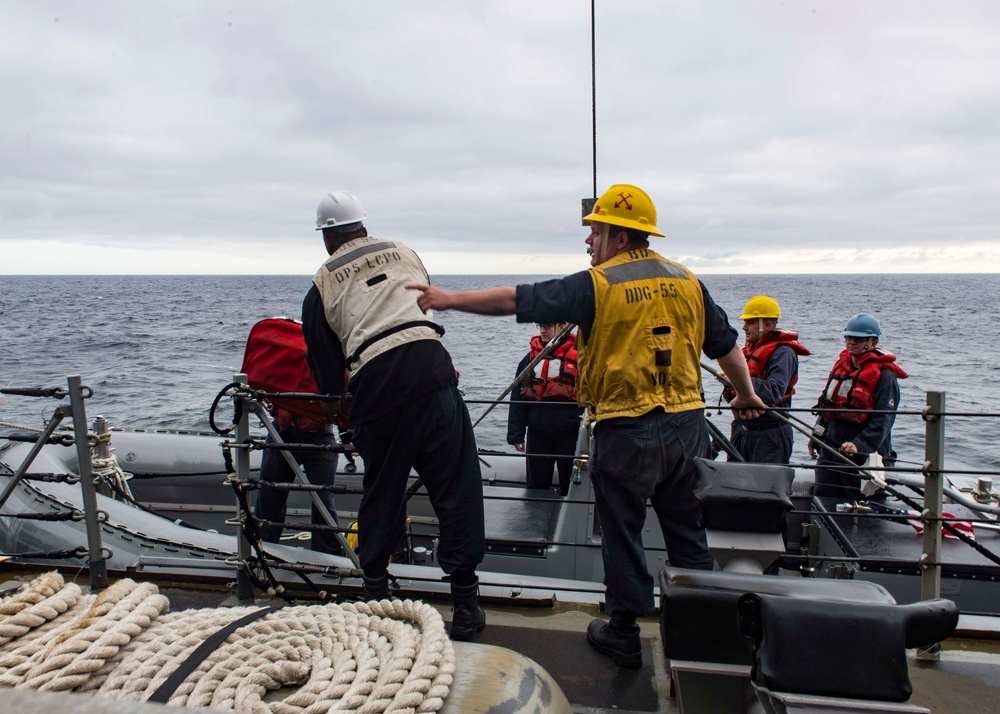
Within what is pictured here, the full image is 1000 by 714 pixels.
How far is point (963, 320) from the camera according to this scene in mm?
49969

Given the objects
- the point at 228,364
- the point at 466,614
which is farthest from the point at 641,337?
the point at 228,364

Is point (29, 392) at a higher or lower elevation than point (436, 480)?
higher

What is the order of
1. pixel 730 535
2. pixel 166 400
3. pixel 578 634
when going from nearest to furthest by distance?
1. pixel 730 535
2. pixel 578 634
3. pixel 166 400

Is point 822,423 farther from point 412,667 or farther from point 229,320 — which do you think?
point 229,320

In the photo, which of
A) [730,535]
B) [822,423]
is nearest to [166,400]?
[822,423]

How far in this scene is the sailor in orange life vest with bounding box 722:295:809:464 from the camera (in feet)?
19.7

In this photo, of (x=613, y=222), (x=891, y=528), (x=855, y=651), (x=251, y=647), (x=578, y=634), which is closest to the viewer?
(x=855, y=651)

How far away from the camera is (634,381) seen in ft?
8.66

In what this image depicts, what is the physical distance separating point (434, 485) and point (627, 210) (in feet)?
4.56

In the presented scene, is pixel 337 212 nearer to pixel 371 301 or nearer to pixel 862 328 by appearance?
pixel 371 301

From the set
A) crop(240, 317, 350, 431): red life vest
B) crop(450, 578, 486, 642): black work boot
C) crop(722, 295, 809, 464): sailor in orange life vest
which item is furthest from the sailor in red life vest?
crop(450, 578, 486, 642): black work boot

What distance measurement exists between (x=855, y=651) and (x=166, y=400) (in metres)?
18.9

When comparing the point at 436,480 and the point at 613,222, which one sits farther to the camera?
the point at 436,480

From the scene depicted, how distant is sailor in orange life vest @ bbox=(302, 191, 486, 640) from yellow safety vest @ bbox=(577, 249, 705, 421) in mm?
654
